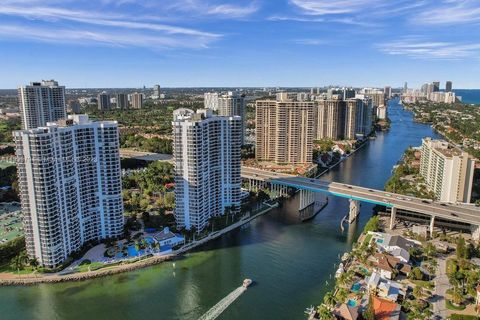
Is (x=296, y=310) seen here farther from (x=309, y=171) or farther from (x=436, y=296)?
(x=309, y=171)

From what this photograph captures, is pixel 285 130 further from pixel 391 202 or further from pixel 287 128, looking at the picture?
pixel 391 202

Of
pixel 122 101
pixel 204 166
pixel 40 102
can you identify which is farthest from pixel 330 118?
pixel 122 101

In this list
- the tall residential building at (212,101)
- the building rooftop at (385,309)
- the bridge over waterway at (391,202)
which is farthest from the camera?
the tall residential building at (212,101)

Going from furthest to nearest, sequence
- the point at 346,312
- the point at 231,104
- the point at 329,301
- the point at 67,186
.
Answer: the point at 231,104 < the point at 67,186 < the point at 329,301 < the point at 346,312

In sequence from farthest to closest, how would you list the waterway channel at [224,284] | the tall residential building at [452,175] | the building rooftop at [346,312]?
1. the tall residential building at [452,175]
2. the waterway channel at [224,284]
3. the building rooftop at [346,312]

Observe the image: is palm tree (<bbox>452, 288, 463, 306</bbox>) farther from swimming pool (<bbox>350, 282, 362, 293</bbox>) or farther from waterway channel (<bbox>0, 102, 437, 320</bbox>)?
waterway channel (<bbox>0, 102, 437, 320</bbox>)

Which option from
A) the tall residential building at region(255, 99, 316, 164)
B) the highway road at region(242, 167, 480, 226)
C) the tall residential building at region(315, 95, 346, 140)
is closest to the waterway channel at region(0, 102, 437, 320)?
the highway road at region(242, 167, 480, 226)

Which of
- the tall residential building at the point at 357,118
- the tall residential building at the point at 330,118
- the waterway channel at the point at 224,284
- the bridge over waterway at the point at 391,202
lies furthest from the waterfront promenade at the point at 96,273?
the tall residential building at the point at 357,118

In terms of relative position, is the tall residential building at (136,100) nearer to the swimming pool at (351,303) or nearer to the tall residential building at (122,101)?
the tall residential building at (122,101)
